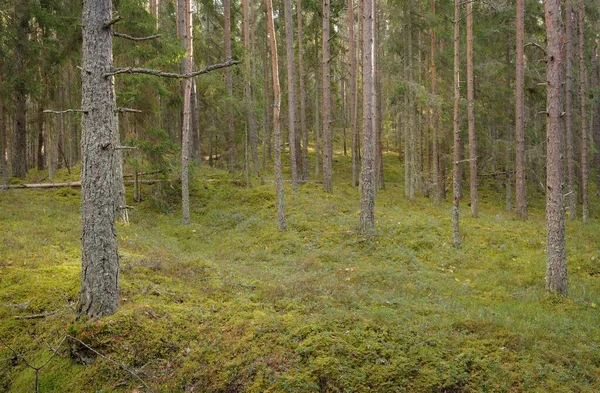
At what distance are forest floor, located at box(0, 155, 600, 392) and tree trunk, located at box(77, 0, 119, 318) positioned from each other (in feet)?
3.23

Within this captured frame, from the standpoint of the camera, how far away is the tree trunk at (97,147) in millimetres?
5910

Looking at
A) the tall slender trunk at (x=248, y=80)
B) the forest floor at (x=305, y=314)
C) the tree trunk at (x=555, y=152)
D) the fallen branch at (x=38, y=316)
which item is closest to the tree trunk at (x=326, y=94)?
the tall slender trunk at (x=248, y=80)

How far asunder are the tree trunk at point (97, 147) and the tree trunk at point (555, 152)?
8838 millimetres

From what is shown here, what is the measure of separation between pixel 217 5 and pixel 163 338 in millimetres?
24199

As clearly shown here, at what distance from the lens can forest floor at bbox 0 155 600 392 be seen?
224 inches

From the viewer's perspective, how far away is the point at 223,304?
7449mm

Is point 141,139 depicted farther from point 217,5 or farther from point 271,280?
point 217,5

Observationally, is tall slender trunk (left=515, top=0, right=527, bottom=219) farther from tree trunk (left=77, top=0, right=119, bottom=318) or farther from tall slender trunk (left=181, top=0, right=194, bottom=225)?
tree trunk (left=77, top=0, right=119, bottom=318)

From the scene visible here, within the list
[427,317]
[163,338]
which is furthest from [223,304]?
[427,317]

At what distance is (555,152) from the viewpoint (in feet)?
A: 30.5

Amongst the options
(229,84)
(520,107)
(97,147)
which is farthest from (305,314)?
(229,84)

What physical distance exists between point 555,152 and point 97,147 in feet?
30.1

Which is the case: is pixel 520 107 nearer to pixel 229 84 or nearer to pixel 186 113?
pixel 186 113

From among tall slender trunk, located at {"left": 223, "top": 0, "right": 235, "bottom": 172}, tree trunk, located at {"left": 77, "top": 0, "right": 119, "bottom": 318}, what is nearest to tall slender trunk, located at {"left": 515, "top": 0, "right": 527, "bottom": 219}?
tall slender trunk, located at {"left": 223, "top": 0, "right": 235, "bottom": 172}
